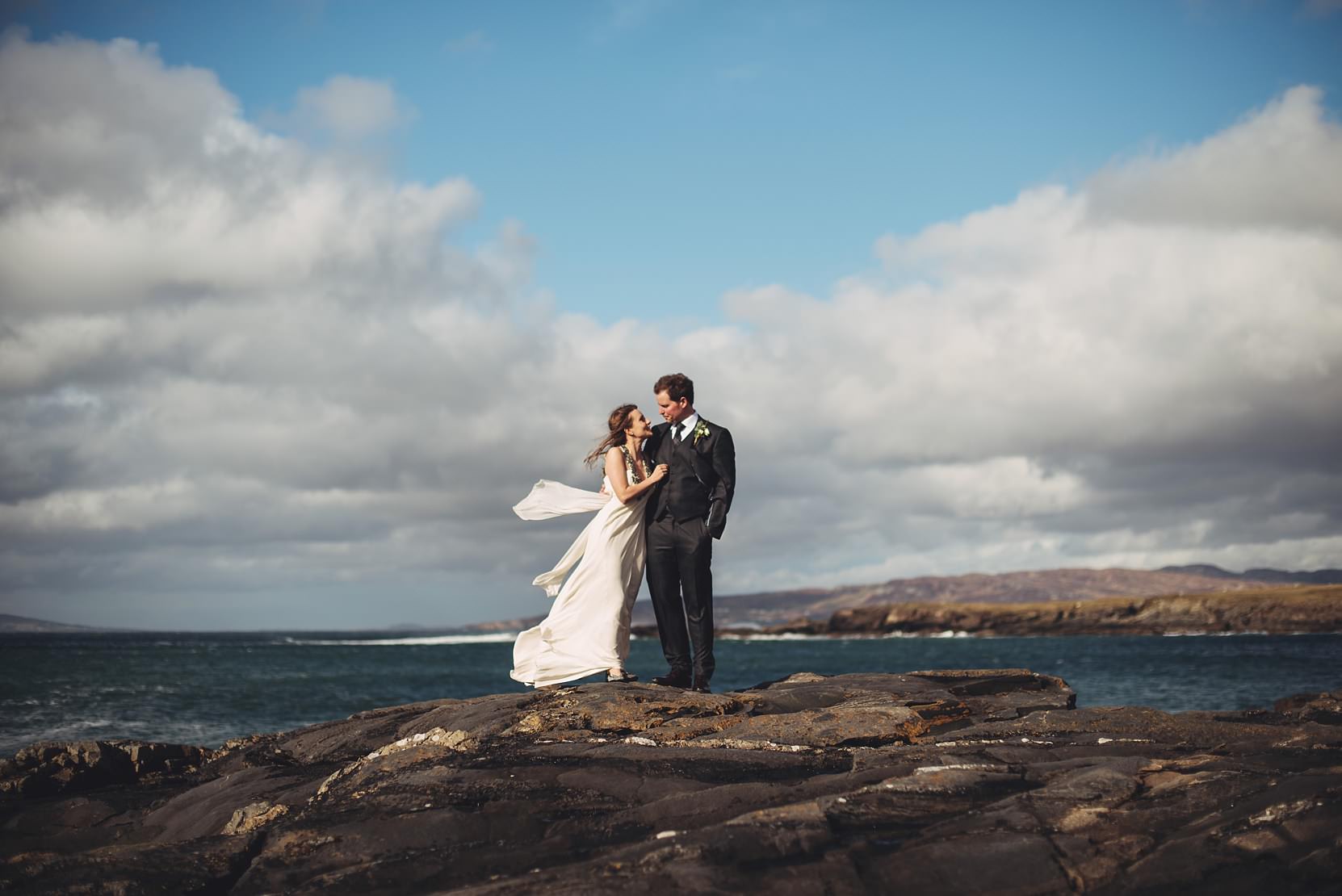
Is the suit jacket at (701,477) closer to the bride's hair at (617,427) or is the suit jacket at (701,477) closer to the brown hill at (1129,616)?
the bride's hair at (617,427)

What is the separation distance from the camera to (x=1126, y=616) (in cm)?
13162

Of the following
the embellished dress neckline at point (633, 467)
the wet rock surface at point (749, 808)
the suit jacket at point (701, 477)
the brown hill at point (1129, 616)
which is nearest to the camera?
the wet rock surface at point (749, 808)

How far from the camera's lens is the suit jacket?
10.5m

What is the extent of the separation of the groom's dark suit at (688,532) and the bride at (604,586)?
0.26 metres

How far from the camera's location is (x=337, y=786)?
7.48 m

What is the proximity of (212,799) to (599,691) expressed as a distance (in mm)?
3360

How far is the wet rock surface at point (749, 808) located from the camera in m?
5.14

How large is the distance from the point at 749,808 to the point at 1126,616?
456 ft

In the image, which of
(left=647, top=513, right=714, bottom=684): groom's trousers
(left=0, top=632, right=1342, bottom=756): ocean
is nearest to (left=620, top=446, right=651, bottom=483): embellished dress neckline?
(left=647, top=513, right=714, bottom=684): groom's trousers

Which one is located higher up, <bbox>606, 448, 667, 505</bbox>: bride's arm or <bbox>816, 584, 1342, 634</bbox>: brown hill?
<bbox>606, 448, 667, 505</bbox>: bride's arm

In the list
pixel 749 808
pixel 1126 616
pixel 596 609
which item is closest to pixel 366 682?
pixel 596 609

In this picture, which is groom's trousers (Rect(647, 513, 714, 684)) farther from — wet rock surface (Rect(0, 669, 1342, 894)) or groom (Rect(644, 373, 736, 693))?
wet rock surface (Rect(0, 669, 1342, 894))

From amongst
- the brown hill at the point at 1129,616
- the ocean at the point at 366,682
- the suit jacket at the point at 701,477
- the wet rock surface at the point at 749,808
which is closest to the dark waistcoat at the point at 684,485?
the suit jacket at the point at 701,477

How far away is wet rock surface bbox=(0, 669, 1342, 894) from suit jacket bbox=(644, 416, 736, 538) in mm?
1874
